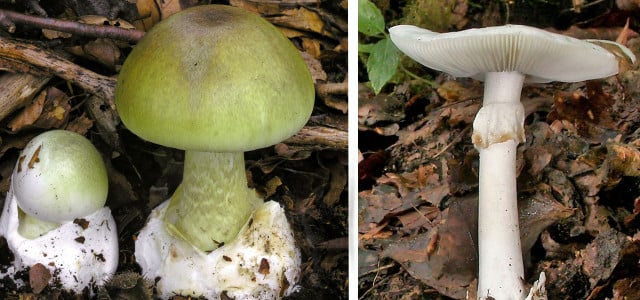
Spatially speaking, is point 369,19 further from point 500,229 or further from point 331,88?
point 500,229

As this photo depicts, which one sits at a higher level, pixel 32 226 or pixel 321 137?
pixel 321 137

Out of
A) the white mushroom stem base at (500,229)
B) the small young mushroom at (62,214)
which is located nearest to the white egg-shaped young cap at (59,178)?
the small young mushroom at (62,214)

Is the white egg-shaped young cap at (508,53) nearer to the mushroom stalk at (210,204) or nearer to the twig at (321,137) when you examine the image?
the twig at (321,137)

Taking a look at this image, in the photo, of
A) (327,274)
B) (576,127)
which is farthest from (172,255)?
(576,127)

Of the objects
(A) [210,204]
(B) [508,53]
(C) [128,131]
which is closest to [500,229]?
(B) [508,53]

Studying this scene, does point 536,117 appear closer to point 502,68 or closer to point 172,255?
point 502,68

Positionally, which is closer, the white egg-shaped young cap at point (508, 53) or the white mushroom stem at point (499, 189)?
the white egg-shaped young cap at point (508, 53)
